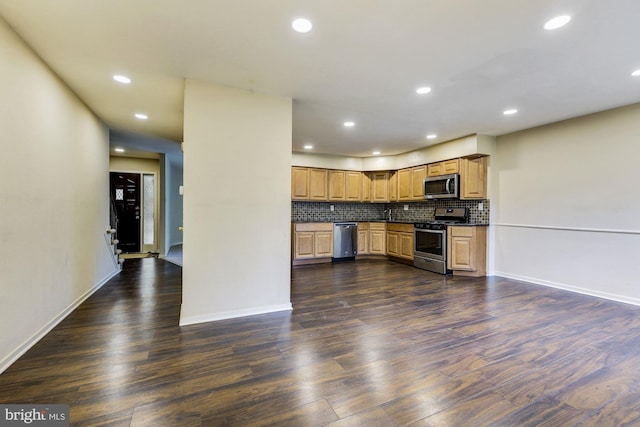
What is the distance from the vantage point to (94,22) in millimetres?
1979

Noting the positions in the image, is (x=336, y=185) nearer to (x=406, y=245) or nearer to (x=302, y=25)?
(x=406, y=245)

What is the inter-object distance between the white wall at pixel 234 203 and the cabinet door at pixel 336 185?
3337 mm

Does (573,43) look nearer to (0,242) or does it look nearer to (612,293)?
(612,293)

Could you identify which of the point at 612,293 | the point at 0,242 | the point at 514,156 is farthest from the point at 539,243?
the point at 0,242

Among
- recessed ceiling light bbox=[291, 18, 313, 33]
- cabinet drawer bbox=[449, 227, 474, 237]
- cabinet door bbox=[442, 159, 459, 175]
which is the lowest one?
cabinet drawer bbox=[449, 227, 474, 237]

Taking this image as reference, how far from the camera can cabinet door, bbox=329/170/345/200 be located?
655 cm

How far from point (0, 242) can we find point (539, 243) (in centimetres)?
607

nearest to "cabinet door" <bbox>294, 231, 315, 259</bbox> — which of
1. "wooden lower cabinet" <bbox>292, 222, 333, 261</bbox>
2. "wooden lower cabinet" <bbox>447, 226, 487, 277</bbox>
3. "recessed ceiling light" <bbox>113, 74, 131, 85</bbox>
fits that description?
"wooden lower cabinet" <bbox>292, 222, 333, 261</bbox>

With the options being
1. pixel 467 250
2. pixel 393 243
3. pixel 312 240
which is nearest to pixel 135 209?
pixel 312 240

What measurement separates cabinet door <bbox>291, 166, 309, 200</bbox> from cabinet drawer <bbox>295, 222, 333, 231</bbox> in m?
0.60

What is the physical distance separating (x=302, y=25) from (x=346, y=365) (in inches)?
94.2

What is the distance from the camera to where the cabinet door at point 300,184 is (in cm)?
619

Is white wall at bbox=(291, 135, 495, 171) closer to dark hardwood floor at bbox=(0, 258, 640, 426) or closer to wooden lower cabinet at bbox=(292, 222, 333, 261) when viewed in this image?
wooden lower cabinet at bbox=(292, 222, 333, 261)

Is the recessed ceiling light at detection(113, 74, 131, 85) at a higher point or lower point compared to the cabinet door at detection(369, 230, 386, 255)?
higher
